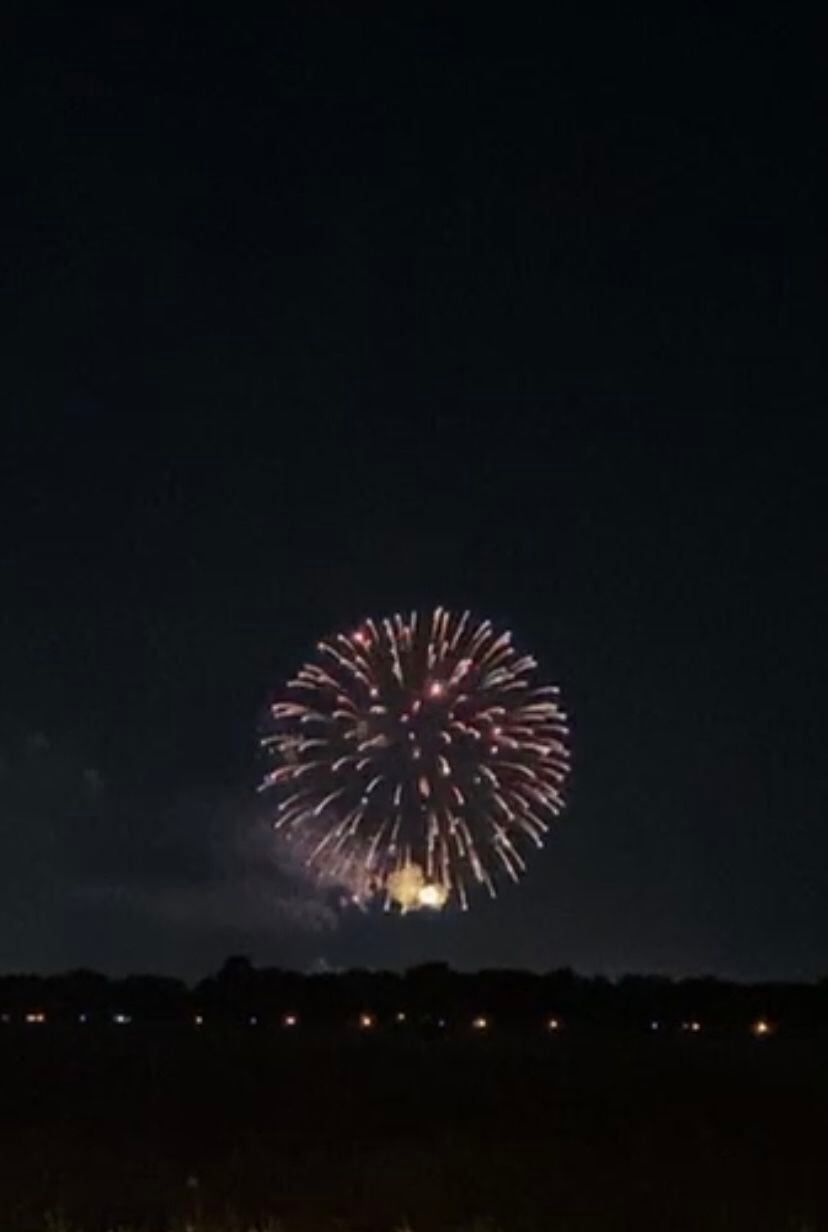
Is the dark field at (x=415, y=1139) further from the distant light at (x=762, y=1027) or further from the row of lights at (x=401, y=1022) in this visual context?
the row of lights at (x=401, y=1022)

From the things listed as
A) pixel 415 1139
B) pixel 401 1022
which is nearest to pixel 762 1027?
pixel 401 1022

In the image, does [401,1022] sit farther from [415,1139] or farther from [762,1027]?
[415,1139]

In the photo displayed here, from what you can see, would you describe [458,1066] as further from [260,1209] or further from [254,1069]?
[260,1209]

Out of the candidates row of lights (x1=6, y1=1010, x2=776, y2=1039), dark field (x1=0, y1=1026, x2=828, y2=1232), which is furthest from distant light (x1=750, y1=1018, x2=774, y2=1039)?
dark field (x1=0, y1=1026, x2=828, y2=1232)

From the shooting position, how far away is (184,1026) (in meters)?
112

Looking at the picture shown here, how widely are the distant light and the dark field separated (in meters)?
27.3

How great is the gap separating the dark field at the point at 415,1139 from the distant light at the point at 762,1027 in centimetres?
2729

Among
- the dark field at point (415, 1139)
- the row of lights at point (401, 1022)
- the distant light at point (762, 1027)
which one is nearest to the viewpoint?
the dark field at point (415, 1139)

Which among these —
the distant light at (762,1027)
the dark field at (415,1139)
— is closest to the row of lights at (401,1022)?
the distant light at (762,1027)

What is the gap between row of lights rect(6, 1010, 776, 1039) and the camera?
111 meters

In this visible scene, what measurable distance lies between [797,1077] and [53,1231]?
40.5 metres

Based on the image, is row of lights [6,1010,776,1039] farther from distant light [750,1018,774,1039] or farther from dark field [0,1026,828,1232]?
dark field [0,1026,828,1232]

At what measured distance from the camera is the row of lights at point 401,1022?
11131 centimetres

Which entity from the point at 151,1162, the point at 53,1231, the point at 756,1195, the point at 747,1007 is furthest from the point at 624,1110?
the point at 747,1007
